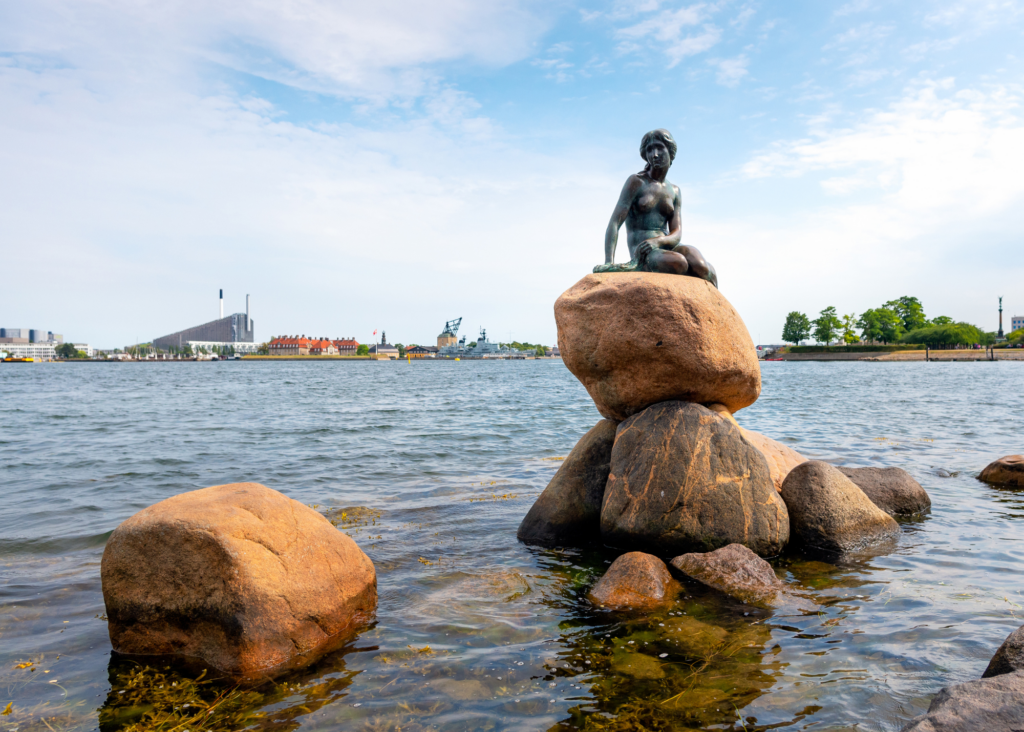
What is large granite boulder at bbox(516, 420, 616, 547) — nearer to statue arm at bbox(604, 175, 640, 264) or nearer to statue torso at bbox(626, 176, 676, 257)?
statue arm at bbox(604, 175, 640, 264)

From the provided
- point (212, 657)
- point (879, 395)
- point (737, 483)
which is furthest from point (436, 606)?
point (879, 395)

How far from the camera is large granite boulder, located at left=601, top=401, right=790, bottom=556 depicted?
6.53 m

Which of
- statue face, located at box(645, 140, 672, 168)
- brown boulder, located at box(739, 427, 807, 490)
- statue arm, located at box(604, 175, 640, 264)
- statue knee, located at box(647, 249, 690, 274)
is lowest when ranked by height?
brown boulder, located at box(739, 427, 807, 490)

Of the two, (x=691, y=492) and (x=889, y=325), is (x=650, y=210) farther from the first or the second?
(x=889, y=325)

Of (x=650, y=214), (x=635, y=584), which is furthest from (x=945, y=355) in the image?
(x=635, y=584)

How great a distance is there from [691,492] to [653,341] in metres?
1.73

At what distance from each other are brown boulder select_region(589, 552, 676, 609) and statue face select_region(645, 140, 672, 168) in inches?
205

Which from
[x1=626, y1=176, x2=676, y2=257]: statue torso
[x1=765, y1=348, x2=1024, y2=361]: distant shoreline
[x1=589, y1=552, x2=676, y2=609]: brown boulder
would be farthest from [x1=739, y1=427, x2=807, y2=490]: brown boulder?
[x1=765, y1=348, x2=1024, y2=361]: distant shoreline

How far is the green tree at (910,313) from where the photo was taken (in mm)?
112125

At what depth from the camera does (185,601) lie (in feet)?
15.1

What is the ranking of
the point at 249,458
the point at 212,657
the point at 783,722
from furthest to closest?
the point at 249,458, the point at 212,657, the point at 783,722

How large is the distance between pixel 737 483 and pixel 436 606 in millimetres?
3456

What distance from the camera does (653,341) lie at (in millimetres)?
7008

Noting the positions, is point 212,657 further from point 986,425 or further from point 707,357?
point 986,425
